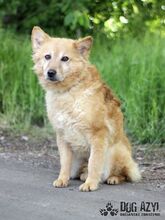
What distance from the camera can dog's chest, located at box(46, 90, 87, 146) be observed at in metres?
6.65

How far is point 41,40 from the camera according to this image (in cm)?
695

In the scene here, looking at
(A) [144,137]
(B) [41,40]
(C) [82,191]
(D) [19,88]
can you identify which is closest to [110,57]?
(D) [19,88]

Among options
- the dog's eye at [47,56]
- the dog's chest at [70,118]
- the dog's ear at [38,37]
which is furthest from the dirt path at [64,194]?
the dog's ear at [38,37]

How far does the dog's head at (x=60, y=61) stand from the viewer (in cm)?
666

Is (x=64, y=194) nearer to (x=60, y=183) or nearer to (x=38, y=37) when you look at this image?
(x=60, y=183)

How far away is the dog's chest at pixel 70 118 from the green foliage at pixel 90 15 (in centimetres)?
449

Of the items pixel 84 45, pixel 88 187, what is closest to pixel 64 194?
pixel 88 187

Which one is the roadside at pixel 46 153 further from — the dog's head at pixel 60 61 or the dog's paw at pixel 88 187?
the dog's head at pixel 60 61

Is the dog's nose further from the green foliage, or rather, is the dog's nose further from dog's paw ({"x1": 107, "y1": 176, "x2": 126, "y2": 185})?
the green foliage

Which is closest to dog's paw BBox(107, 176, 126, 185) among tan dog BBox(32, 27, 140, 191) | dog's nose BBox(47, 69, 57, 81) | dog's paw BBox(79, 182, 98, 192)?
A: tan dog BBox(32, 27, 140, 191)

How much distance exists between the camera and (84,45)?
22.5 feet

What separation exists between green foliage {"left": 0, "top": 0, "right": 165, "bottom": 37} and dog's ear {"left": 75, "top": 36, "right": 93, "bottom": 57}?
4.27 metres

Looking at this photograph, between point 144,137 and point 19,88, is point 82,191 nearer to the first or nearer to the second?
point 144,137

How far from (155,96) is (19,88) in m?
2.32
